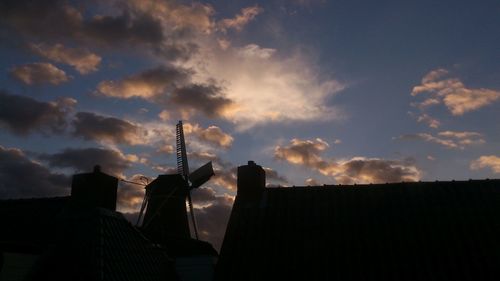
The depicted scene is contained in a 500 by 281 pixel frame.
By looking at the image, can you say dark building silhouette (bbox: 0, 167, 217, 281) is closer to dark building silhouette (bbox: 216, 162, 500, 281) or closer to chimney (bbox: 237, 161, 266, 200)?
dark building silhouette (bbox: 216, 162, 500, 281)

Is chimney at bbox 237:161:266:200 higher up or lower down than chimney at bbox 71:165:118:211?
higher up

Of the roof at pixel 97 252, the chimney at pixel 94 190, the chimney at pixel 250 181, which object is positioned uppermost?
the chimney at pixel 250 181

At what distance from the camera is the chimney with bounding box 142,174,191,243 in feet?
123

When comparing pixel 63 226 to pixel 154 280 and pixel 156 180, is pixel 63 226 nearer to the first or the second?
pixel 154 280

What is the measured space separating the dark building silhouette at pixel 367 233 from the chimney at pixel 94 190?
5.05 m

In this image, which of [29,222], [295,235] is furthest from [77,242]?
[295,235]

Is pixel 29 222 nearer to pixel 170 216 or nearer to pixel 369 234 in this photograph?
pixel 369 234

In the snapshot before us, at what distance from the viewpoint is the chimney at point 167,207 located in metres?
37.6

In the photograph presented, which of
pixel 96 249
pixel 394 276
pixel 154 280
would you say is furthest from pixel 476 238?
pixel 96 249

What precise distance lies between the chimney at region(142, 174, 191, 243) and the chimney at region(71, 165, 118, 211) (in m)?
19.1

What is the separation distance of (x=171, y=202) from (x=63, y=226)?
2338 cm

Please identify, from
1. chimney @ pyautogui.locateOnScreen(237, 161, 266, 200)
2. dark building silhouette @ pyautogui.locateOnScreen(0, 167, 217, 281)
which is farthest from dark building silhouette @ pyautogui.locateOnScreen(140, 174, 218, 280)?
dark building silhouette @ pyautogui.locateOnScreen(0, 167, 217, 281)

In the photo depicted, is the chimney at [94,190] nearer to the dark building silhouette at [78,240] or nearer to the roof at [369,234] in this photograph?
the dark building silhouette at [78,240]

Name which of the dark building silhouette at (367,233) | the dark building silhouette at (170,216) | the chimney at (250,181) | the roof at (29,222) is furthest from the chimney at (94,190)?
the dark building silhouette at (170,216)
